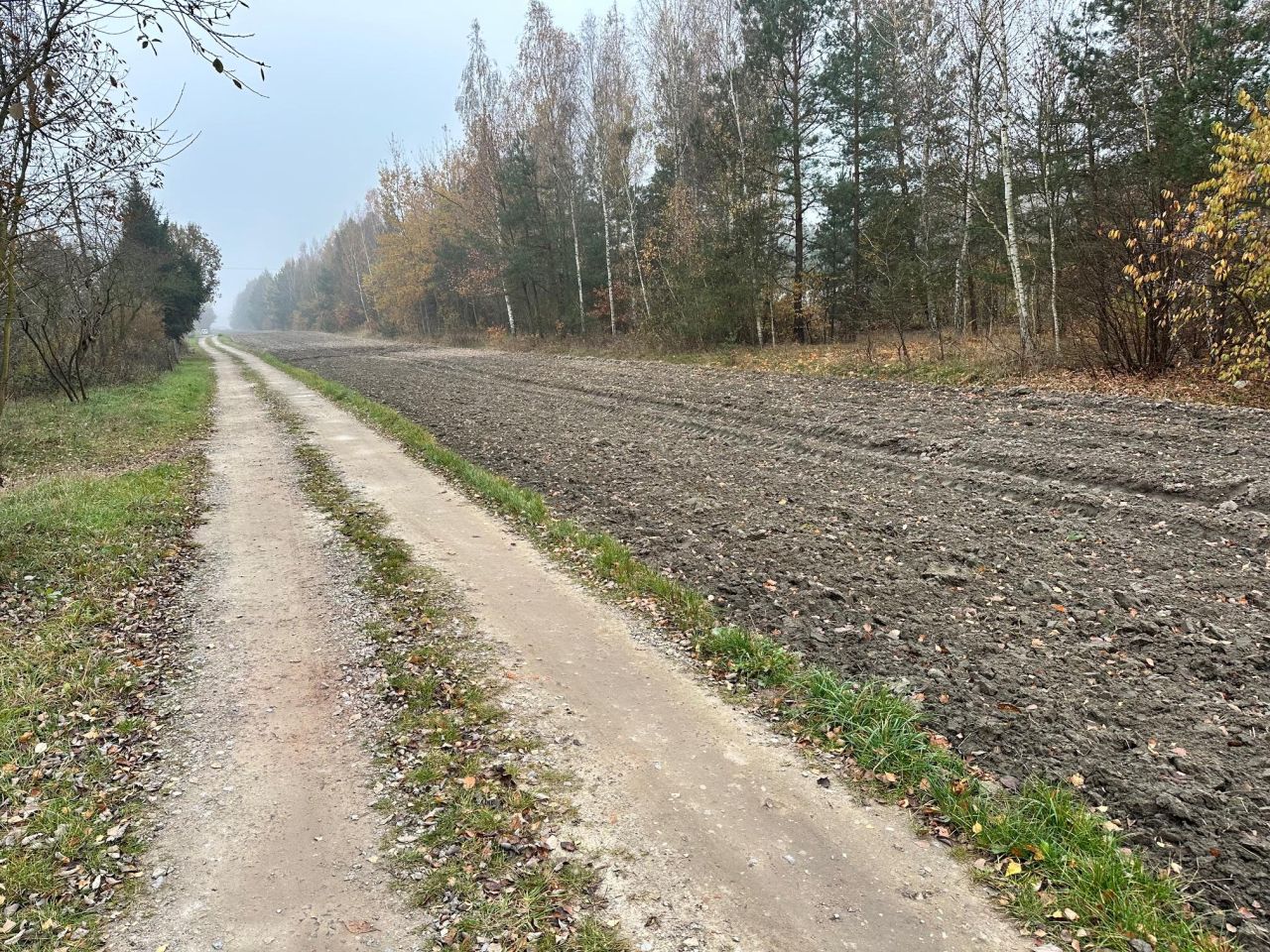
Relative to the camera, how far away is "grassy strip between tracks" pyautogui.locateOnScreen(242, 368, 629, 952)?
107 inches

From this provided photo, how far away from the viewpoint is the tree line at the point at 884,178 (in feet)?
40.5

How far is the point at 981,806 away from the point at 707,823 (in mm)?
1293

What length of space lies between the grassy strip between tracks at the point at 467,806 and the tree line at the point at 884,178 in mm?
10909

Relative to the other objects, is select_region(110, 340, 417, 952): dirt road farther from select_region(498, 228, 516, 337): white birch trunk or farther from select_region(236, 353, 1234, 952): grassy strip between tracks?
select_region(498, 228, 516, 337): white birch trunk

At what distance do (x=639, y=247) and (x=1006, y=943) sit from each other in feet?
106

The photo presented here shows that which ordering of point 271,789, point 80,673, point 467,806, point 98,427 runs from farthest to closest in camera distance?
point 98,427 < point 80,673 < point 271,789 < point 467,806

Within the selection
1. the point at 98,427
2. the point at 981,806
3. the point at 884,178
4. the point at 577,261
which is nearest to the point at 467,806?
the point at 981,806

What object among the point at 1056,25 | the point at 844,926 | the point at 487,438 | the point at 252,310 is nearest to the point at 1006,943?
the point at 844,926

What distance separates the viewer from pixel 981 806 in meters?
3.22

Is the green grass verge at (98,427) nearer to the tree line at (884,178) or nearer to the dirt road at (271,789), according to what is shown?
the dirt road at (271,789)

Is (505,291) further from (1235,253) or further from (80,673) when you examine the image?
(80,673)

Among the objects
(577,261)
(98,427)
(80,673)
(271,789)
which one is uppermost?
(577,261)

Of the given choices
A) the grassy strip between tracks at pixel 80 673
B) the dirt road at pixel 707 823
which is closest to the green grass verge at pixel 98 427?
the grassy strip between tracks at pixel 80 673

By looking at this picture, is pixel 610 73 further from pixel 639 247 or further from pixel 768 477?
pixel 768 477
